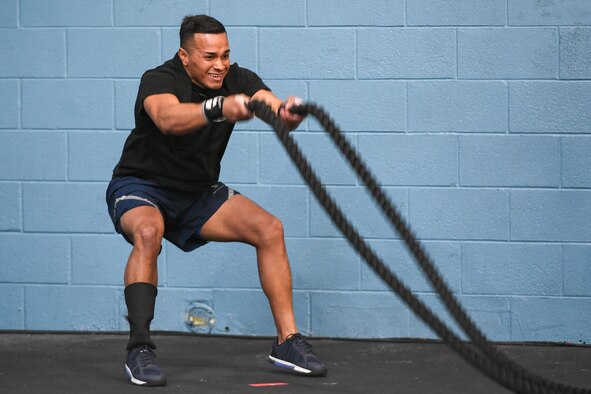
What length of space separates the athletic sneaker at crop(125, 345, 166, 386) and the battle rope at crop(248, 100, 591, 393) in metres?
1.22

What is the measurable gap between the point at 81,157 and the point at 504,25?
6.80 ft

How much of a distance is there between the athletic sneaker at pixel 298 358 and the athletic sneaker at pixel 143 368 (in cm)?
49

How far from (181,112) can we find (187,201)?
61 centimetres

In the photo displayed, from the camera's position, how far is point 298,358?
Answer: 430cm

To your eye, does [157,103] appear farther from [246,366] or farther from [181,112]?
[246,366]

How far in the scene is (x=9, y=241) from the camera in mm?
5344

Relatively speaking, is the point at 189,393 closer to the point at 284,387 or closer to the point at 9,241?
the point at 284,387

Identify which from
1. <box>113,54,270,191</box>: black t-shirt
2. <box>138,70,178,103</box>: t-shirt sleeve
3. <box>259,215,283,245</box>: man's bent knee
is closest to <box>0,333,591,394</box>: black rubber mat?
<box>259,215,283,245</box>: man's bent knee

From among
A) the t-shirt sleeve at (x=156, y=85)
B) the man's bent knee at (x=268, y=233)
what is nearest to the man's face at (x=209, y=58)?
the t-shirt sleeve at (x=156, y=85)

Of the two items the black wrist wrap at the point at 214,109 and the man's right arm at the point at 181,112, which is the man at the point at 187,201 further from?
the black wrist wrap at the point at 214,109

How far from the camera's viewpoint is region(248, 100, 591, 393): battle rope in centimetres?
295

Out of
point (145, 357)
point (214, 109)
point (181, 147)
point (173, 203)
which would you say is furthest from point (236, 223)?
point (214, 109)

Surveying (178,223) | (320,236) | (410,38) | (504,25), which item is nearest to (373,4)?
(410,38)

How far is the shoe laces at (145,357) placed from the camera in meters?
4.15
